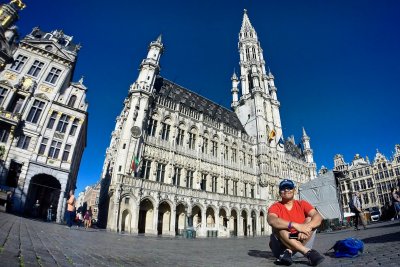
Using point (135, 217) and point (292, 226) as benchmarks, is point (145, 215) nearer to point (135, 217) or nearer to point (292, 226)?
point (135, 217)

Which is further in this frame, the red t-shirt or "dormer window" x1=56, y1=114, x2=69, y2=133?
"dormer window" x1=56, y1=114, x2=69, y2=133

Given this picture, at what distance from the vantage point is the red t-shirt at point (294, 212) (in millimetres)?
4336

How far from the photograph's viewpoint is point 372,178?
55.6 meters

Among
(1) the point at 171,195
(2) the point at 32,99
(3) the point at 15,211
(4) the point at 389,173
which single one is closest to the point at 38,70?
(2) the point at 32,99

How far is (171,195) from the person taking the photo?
25.2 m

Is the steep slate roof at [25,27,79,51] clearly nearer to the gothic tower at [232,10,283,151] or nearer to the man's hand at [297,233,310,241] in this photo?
the gothic tower at [232,10,283,151]

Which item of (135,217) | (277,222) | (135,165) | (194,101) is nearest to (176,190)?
(135,217)

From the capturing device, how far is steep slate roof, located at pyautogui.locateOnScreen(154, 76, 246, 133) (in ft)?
114

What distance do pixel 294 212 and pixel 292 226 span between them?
52cm

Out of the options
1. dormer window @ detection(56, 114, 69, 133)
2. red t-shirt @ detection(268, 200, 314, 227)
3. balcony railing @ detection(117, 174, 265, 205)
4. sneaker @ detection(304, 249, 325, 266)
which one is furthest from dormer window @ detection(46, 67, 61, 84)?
sneaker @ detection(304, 249, 325, 266)

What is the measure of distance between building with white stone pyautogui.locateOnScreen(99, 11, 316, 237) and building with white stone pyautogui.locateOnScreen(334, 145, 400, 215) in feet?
77.7

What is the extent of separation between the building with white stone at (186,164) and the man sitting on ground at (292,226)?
19781mm

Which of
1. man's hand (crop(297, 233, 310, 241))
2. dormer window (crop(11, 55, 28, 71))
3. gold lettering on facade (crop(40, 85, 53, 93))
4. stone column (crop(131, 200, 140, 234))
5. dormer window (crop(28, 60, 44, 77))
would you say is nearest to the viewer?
man's hand (crop(297, 233, 310, 241))

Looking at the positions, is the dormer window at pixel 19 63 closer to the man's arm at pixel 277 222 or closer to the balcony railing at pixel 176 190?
the balcony railing at pixel 176 190
